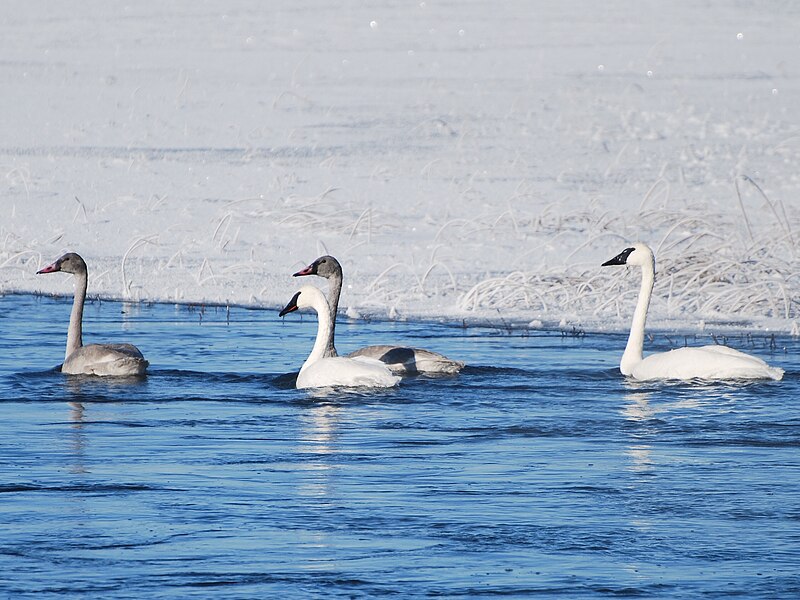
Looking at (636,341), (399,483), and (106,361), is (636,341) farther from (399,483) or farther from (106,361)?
(399,483)

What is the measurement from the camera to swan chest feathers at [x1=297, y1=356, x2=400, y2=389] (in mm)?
11062

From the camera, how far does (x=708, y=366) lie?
11.1m

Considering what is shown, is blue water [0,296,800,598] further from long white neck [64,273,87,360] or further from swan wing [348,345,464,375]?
long white neck [64,273,87,360]

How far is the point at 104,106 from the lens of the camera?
1183 inches

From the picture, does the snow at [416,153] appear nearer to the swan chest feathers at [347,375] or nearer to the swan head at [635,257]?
the swan head at [635,257]

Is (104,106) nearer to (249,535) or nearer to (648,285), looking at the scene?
(648,285)

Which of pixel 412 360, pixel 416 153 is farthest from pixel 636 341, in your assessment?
pixel 416 153

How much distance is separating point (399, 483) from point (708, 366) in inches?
154

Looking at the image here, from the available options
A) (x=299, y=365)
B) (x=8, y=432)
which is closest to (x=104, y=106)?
(x=299, y=365)

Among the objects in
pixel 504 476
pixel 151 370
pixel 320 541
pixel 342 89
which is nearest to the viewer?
pixel 320 541

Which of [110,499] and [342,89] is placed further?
[342,89]

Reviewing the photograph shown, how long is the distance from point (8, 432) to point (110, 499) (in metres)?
2.12

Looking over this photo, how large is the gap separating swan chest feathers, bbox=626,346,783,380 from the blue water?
12cm

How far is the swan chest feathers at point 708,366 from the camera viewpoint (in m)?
11.0
